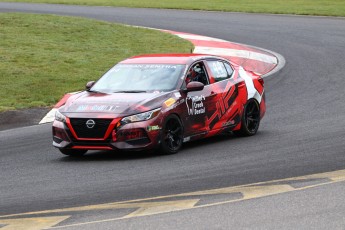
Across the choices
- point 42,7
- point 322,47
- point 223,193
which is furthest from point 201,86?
point 42,7

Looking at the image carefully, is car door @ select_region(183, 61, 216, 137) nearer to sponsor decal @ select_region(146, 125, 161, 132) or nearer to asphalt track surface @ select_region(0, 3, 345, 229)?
asphalt track surface @ select_region(0, 3, 345, 229)

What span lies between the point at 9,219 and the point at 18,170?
3.30 m

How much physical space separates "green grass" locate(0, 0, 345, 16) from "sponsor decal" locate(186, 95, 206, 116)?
75.9 ft

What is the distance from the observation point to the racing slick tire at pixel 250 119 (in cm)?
1562

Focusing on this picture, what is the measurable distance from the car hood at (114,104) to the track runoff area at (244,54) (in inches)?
374

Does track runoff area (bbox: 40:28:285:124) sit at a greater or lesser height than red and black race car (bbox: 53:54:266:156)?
lesser

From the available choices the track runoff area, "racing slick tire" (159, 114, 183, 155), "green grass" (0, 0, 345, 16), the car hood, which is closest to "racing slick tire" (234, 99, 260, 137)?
"racing slick tire" (159, 114, 183, 155)

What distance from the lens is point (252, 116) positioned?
627 inches

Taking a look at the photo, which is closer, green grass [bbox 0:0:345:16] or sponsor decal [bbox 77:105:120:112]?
sponsor decal [bbox 77:105:120:112]

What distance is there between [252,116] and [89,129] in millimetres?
3348

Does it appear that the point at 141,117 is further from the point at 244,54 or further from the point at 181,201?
the point at 244,54

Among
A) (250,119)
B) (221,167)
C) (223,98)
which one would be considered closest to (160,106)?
(221,167)

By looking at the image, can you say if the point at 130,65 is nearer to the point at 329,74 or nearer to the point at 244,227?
the point at 244,227

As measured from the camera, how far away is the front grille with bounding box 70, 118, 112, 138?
1352 cm
